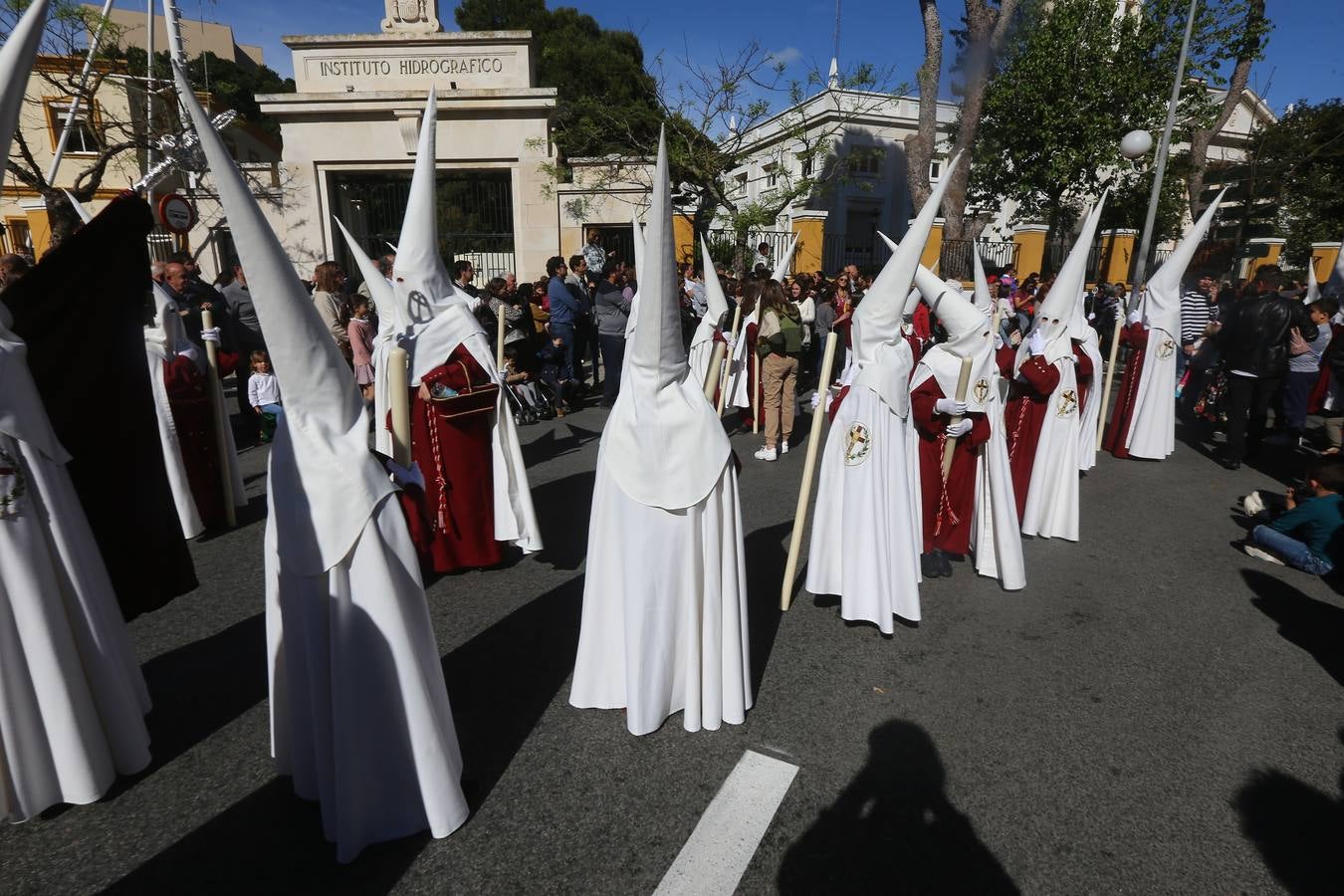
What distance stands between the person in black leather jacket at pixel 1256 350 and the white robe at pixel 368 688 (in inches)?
351

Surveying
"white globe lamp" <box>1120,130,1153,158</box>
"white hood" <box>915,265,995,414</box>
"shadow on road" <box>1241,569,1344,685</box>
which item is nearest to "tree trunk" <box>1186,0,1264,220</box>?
"white globe lamp" <box>1120,130,1153,158</box>

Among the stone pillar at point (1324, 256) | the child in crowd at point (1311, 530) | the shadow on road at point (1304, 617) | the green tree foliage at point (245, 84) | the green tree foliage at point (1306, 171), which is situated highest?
the green tree foliage at point (245, 84)

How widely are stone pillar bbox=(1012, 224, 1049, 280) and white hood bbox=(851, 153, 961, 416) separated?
19.6 meters

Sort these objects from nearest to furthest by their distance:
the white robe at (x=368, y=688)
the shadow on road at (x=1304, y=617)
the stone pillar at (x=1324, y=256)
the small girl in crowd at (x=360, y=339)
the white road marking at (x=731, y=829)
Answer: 1. the white robe at (x=368, y=688)
2. the white road marking at (x=731, y=829)
3. the shadow on road at (x=1304, y=617)
4. the small girl in crowd at (x=360, y=339)
5. the stone pillar at (x=1324, y=256)

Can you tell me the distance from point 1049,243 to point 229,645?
85.7 feet

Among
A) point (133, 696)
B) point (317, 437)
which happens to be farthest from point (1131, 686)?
point (133, 696)

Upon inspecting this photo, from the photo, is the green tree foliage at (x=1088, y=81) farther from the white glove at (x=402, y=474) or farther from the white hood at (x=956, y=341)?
the white glove at (x=402, y=474)

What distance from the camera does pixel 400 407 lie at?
93.9 inches

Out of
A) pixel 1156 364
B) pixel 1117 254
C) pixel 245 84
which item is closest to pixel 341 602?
pixel 1156 364

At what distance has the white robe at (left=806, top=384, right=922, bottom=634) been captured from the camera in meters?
4.11

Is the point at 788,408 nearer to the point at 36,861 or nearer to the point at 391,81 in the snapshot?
the point at 36,861

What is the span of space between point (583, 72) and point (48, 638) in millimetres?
32689

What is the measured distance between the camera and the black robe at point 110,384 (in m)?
3.04

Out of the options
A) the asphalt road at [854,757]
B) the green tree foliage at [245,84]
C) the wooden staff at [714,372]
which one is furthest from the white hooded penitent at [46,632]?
the green tree foliage at [245,84]
